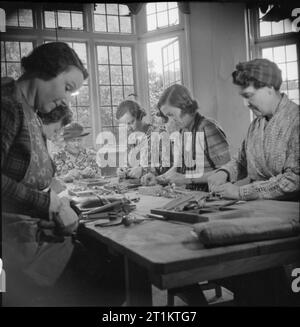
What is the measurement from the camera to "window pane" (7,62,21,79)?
4.74 feet

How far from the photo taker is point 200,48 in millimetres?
2273

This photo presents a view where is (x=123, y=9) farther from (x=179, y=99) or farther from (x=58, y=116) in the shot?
(x=179, y=99)

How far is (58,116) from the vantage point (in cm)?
182

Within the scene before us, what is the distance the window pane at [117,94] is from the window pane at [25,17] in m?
0.53

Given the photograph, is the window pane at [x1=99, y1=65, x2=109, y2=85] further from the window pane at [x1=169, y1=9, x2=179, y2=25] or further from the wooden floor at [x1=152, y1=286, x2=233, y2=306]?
the wooden floor at [x1=152, y1=286, x2=233, y2=306]

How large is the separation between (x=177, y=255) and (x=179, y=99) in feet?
4.92

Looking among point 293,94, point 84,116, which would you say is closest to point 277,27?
point 293,94

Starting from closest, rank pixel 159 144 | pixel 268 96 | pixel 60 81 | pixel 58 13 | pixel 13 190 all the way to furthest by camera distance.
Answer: pixel 13 190, pixel 60 81, pixel 58 13, pixel 268 96, pixel 159 144

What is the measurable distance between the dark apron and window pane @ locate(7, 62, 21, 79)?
0.33ft

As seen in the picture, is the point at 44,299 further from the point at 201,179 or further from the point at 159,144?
the point at 159,144

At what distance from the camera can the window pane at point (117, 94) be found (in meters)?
1.91
